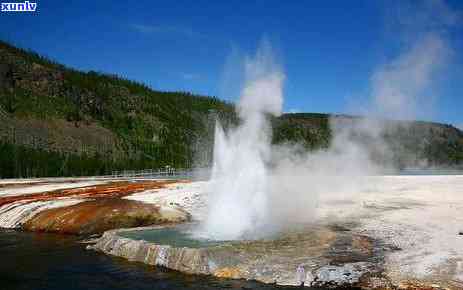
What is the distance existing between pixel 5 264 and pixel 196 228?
9650mm

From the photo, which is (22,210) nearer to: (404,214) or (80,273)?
(80,273)

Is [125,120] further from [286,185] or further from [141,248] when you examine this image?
[141,248]

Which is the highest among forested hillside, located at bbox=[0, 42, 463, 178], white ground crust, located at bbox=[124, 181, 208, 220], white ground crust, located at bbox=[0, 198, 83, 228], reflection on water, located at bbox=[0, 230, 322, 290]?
forested hillside, located at bbox=[0, 42, 463, 178]

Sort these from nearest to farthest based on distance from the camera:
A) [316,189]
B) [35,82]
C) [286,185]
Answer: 1. [286,185]
2. [316,189]
3. [35,82]

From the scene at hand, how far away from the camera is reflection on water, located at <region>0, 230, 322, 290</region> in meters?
18.7

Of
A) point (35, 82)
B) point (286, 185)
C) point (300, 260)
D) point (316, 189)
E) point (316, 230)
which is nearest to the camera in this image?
point (300, 260)

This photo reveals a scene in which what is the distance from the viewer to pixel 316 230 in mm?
26188

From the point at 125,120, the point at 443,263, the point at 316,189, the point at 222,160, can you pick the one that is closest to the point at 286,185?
the point at 316,189

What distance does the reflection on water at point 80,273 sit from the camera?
1869 cm

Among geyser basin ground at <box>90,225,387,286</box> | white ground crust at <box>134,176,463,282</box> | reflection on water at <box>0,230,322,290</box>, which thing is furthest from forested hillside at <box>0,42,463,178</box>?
reflection on water at <box>0,230,322,290</box>

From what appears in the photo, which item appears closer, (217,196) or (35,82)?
(217,196)

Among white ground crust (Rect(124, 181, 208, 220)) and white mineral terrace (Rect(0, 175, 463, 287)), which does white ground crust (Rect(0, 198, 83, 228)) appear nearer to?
white mineral terrace (Rect(0, 175, 463, 287))

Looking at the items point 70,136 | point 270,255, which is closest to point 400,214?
point 270,255

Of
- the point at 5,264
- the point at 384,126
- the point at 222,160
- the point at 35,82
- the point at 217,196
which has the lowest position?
the point at 5,264
